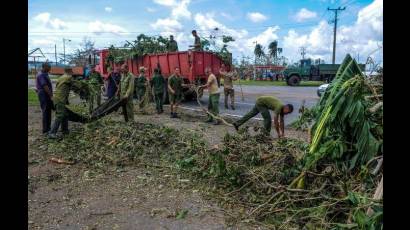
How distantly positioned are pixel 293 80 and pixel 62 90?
1157 inches

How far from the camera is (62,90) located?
9.65m

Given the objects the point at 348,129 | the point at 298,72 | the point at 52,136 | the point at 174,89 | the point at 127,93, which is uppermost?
the point at 298,72

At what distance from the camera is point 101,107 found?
10867 mm

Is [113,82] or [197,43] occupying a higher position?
[197,43]

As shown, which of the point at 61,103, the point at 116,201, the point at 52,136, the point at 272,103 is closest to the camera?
the point at 116,201

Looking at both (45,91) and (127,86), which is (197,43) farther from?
(45,91)

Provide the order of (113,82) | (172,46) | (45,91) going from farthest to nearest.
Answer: (172,46), (113,82), (45,91)

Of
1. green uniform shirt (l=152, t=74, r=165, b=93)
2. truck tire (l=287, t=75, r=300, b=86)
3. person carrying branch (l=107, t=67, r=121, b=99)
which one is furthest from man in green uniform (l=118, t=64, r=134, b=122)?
truck tire (l=287, t=75, r=300, b=86)

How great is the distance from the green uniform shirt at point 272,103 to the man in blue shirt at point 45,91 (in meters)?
5.01

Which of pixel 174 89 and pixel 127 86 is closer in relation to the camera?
pixel 127 86

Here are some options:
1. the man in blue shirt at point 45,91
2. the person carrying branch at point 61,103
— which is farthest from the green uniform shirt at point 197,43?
the man in blue shirt at point 45,91

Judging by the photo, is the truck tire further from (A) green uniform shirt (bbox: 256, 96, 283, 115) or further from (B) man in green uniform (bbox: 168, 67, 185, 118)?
(A) green uniform shirt (bbox: 256, 96, 283, 115)

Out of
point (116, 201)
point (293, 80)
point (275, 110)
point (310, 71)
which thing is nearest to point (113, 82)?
point (275, 110)
